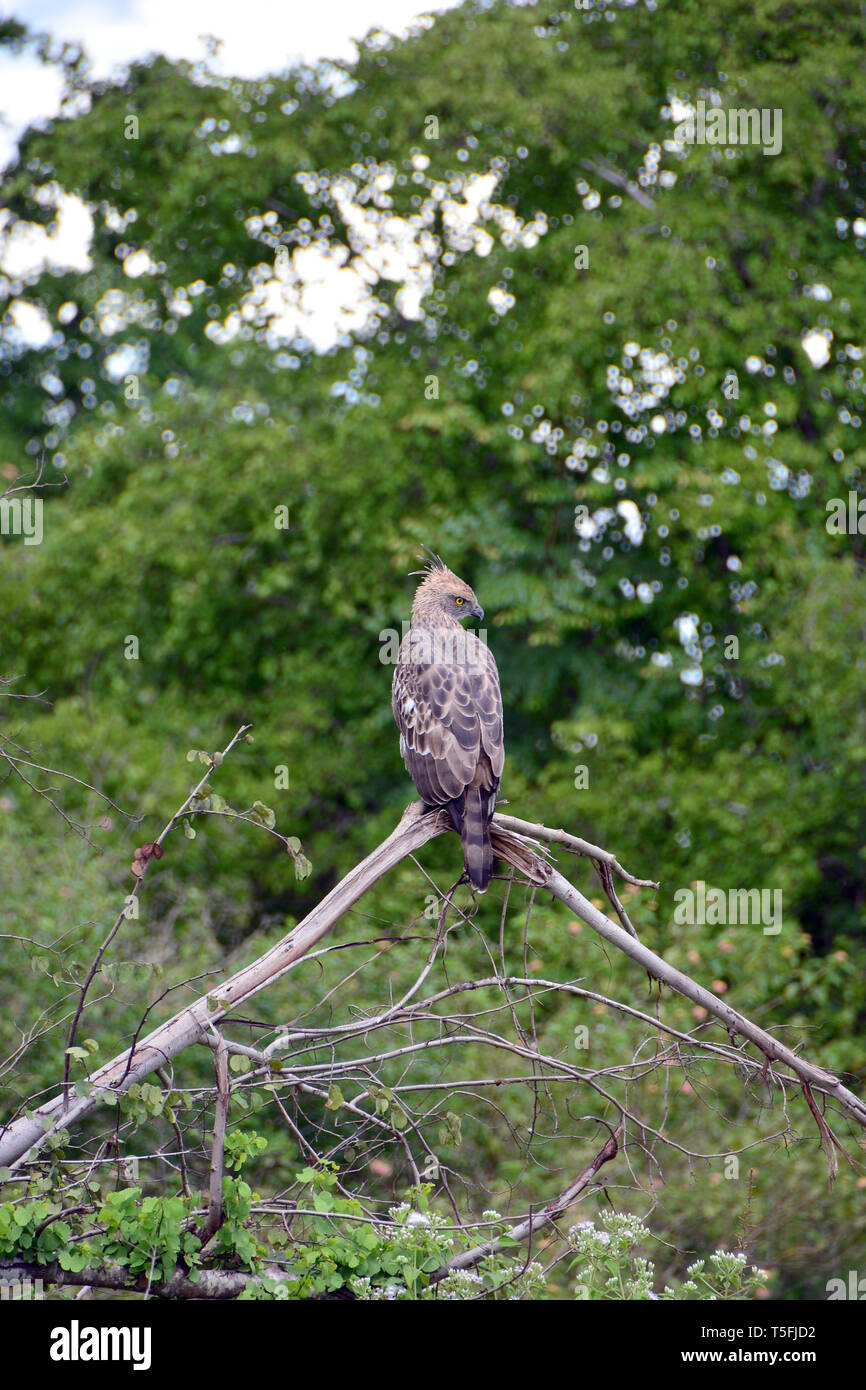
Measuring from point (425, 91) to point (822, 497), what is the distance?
4.42 m

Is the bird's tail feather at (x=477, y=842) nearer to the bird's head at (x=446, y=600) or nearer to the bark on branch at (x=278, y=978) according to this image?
the bark on branch at (x=278, y=978)

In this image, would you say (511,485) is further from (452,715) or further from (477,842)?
(477,842)

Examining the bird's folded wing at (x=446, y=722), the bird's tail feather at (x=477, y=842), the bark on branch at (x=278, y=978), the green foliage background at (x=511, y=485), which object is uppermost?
the green foliage background at (x=511, y=485)

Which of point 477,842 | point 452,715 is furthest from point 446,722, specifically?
point 477,842

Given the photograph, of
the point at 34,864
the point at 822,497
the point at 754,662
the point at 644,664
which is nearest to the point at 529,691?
the point at 644,664

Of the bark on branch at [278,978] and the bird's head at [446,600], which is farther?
the bird's head at [446,600]

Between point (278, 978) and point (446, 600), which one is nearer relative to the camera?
point (278, 978)

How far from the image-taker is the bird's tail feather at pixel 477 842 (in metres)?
3.43

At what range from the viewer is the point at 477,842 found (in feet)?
11.5

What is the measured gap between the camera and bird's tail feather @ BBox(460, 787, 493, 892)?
343 cm

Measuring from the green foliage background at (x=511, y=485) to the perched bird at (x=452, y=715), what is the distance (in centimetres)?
350

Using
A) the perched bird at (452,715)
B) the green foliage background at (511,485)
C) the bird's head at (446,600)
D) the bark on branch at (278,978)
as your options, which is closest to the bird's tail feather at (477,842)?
the perched bird at (452,715)

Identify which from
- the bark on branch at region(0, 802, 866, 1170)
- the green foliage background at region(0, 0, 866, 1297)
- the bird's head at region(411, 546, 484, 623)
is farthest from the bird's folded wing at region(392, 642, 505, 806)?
the green foliage background at region(0, 0, 866, 1297)

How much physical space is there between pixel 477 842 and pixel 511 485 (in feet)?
24.9
